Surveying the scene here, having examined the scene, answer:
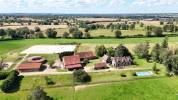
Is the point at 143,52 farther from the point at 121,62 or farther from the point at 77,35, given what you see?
the point at 77,35

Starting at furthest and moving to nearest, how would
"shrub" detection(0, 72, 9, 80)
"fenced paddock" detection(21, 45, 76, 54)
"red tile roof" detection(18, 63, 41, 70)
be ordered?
"fenced paddock" detection(21, 45, 76, 54)
"red tile roof" detection(18, 63, 41, 70)
"shrub" detection(0, 72, 9, 80)

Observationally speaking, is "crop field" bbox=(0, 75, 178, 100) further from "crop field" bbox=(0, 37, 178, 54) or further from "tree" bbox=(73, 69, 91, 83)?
"crop field" bbox=(0, 37, 178, 54)

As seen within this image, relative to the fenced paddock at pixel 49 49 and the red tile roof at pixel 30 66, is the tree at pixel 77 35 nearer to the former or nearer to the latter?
the fenced paddock at pixel 49 49

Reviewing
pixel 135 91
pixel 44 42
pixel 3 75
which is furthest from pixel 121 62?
pixel 44 42

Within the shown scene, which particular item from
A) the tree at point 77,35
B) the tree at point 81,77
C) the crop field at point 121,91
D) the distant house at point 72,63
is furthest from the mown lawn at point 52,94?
the tree at point 77,35

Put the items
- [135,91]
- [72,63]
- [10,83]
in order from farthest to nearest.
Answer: [72,63] → [10,83] → [135,91]

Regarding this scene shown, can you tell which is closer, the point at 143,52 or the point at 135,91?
the point at 135,91

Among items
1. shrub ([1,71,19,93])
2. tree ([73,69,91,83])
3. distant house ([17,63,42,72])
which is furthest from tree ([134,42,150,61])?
shrub ([1,71,19,93])
